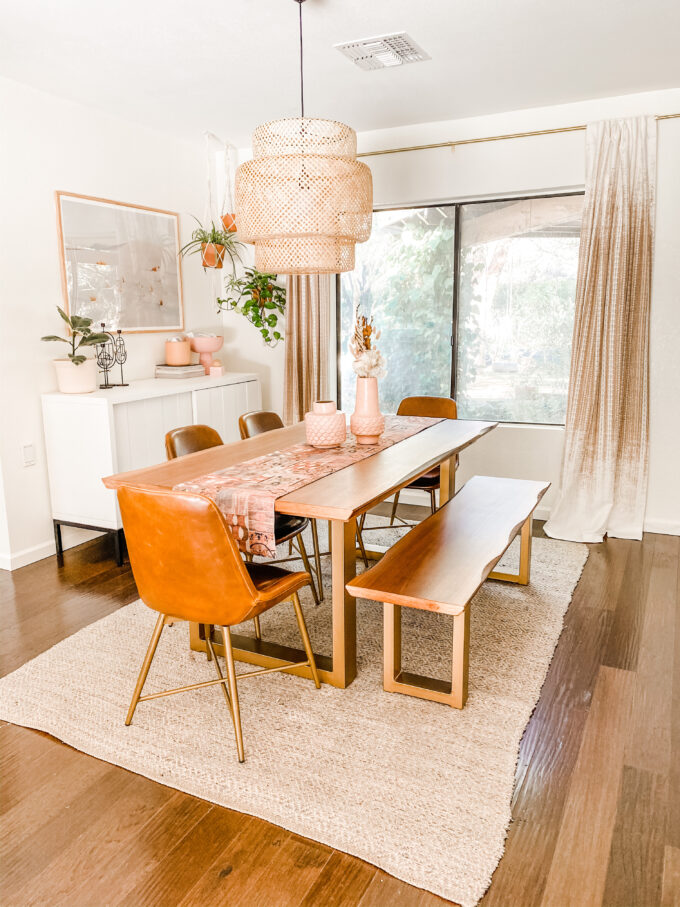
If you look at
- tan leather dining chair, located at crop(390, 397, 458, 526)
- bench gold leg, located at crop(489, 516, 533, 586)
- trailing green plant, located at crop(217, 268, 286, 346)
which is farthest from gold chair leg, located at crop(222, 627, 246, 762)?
trailing green plant, located at crop(217, 268, 286, 346)

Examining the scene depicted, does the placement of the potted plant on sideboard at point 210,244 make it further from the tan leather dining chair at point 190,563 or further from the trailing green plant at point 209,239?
the tan leather dining chair at point 190,563

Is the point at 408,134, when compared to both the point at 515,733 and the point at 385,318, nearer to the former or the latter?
the point at 385,318

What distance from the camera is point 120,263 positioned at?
4344 mm

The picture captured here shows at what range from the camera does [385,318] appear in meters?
5.01

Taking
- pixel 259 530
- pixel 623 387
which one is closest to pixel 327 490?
pixel 259 530

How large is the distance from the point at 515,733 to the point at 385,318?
3382mm

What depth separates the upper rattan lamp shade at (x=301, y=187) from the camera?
2549 mm

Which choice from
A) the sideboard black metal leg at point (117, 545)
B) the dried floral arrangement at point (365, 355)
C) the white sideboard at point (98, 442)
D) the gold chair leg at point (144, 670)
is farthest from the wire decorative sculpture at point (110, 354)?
the gold chair leg at point (144, 670)

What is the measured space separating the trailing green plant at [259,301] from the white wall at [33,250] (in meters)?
1.11

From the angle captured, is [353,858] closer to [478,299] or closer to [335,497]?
[335,497]

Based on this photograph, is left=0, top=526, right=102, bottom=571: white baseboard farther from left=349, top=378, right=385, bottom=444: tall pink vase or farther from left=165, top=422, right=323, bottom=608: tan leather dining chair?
left=349, top=378, right=385, bottom=444: tall pink vase

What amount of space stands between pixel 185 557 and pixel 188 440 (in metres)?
1.19

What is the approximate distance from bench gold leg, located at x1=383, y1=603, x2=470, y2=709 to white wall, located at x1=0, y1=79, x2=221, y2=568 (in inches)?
93.4

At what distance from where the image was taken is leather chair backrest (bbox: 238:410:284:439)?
3.59 metres
